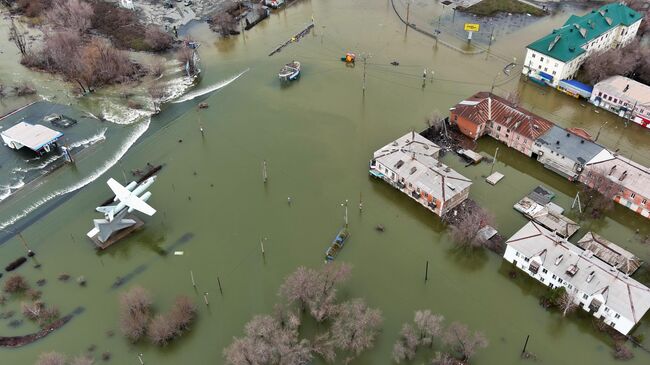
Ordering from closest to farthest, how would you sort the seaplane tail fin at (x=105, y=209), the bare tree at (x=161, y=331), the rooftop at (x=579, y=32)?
1. the bare tree at (x=161, y=331)
2. the seaplane tail fin at (x=105, y=209)
3. the rooftop at (x=579, y=32)

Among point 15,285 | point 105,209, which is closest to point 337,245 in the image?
point 105,209

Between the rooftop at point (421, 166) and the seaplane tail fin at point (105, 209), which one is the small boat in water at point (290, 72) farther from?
the seaplane tail fin at point (105, 209)

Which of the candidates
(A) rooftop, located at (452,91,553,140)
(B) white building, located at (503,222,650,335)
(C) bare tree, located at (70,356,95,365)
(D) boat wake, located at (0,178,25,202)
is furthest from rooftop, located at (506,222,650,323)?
(D) boat wake, located at (0,178,25,202)

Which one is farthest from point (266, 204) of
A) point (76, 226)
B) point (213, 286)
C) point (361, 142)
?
point (76, 226)

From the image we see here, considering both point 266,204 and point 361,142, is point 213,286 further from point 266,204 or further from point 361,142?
point 361,142

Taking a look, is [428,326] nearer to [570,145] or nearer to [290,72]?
[570,145]

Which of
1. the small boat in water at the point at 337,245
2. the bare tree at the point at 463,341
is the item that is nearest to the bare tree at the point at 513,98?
the small boat in water at the point at 337,245
